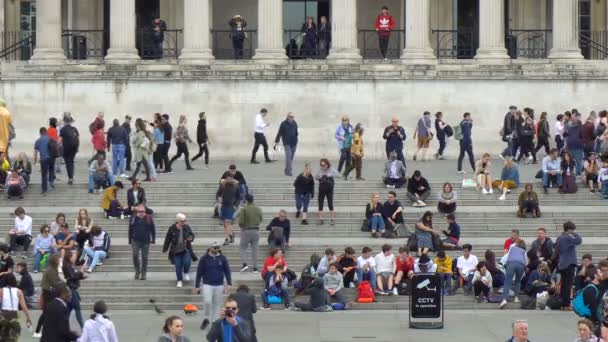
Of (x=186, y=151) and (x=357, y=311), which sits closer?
(x=357, y=311)

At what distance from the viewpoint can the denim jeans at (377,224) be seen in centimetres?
4303

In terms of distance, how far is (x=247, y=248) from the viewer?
41.4 meters

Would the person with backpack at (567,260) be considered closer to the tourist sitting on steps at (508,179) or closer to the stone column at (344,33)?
the tourist sitting on steps at (508,179)

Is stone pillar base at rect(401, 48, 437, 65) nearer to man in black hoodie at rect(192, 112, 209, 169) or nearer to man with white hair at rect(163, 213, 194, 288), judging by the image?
man in black hoodie at rect(192, 112, 209, 169)

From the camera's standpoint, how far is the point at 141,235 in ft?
129

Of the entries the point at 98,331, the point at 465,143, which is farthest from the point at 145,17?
the point at 98,331

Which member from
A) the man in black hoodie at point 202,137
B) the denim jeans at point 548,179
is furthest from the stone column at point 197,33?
the denim jeans at point 548,179

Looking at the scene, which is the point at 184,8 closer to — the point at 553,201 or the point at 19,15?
the point at 19,15

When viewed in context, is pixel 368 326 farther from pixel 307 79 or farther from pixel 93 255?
pixel 307 79

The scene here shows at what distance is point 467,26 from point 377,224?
1980cm

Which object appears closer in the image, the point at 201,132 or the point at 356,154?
the point at 356,154

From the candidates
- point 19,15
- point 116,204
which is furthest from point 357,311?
point 19,15

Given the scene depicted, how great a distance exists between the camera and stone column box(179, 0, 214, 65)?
5681cm

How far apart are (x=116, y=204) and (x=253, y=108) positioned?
1232 cm
